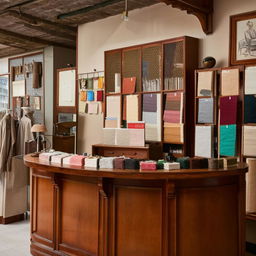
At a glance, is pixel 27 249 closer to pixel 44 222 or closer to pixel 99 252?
pixel 44 222

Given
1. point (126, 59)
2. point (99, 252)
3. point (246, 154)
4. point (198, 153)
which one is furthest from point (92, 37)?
point (99, 252)

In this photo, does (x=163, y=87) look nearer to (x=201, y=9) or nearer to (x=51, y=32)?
(x=201, y=9)

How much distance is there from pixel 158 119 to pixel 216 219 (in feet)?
7.47

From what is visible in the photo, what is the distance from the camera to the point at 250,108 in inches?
169

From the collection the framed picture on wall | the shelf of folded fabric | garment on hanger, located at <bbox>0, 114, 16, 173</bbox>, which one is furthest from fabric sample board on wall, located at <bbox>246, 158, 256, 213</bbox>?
garment on hanger, located at <bbox>0, 114, 16, 173</bbox>

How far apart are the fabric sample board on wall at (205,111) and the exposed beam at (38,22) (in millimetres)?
3559

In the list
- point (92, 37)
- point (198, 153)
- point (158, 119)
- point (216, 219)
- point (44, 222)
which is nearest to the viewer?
point (216, 219)

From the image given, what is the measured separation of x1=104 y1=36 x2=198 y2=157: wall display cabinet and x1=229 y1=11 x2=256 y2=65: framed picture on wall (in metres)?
0.56

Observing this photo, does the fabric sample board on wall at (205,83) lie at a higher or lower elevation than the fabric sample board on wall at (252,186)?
higher

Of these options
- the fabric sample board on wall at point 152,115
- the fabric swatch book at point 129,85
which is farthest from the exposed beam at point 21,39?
the fabric sample board on wall at point 152,115

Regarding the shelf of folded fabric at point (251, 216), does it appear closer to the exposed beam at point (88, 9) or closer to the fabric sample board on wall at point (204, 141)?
the fabric sample board on wall at point (204, 141)

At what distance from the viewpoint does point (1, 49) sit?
9.04 meters

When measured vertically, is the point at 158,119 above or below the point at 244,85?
below

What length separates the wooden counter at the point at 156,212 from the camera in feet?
9.96
